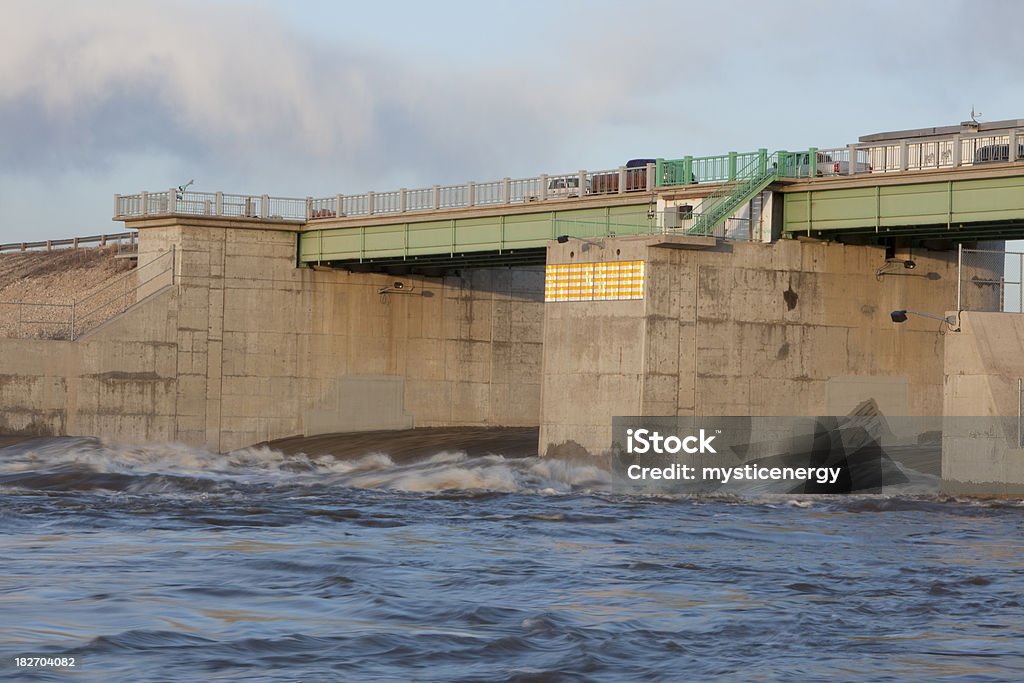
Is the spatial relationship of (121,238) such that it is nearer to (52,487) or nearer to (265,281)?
(265,281)

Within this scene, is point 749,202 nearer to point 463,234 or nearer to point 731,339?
point 731,339

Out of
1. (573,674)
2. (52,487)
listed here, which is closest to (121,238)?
(52,487)

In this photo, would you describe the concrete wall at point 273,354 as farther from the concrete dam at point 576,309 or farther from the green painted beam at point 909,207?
the green painted beam at point 909,207

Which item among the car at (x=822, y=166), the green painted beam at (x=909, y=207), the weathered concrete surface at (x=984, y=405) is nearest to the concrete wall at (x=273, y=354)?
the car at (x=822, y=166)

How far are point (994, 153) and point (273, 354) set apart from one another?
34.6 metres

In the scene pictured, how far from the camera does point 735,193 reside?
5272cm

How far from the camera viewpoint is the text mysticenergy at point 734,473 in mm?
50688

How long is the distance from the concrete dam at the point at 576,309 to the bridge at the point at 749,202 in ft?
0.31

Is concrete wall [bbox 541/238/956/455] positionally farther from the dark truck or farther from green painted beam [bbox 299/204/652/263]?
the dark truck

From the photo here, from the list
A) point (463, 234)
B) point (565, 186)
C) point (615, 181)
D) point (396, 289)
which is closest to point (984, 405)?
point (615, 181)

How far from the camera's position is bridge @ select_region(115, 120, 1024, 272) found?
48438mm

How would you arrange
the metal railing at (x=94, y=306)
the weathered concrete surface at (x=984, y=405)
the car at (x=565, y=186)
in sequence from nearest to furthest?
the weathered concrete surface at (x=984, y=405) → the car at (x=565, y=186) → the metal railing at (x=94, y=306)

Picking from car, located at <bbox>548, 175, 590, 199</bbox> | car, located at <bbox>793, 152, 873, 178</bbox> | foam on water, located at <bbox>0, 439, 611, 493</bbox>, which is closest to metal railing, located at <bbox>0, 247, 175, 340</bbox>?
foam on water, located at <bbox>0, 439, 611, 493</bbox>

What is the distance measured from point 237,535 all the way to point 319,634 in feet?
44.1
